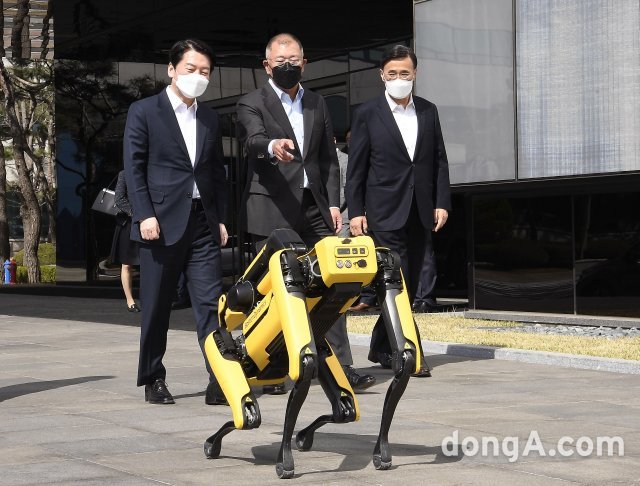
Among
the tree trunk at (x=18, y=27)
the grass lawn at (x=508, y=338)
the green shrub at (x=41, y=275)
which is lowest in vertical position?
the green shrub at (x=41, y=275)

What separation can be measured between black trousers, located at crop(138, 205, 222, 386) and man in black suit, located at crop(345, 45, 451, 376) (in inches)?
59.2

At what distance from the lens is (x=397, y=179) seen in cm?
952

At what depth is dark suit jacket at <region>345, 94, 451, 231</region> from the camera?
950 cm

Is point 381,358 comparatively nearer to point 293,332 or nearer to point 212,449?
point 212,449

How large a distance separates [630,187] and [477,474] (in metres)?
8.11

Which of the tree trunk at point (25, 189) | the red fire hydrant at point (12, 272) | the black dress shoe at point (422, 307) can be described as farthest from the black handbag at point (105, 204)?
the red fire hydrant at point (12, 272)

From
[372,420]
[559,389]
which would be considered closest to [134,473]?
[372,420]

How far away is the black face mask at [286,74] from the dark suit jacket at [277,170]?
29 centimetres

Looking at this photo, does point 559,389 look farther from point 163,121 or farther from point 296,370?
point 296,370

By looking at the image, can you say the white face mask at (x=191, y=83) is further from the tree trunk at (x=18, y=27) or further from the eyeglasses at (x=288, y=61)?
the tree trunk at (x=18, y=27)

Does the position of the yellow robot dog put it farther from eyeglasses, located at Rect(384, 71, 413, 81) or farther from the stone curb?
the stone curb

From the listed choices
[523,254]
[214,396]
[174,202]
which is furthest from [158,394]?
[523,254]

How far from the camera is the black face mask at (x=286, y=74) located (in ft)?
26.5

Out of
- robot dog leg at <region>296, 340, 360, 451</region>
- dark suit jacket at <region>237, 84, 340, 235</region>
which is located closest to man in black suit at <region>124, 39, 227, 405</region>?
dark suit jacket at <region>237, 84, 340, 235</region>
